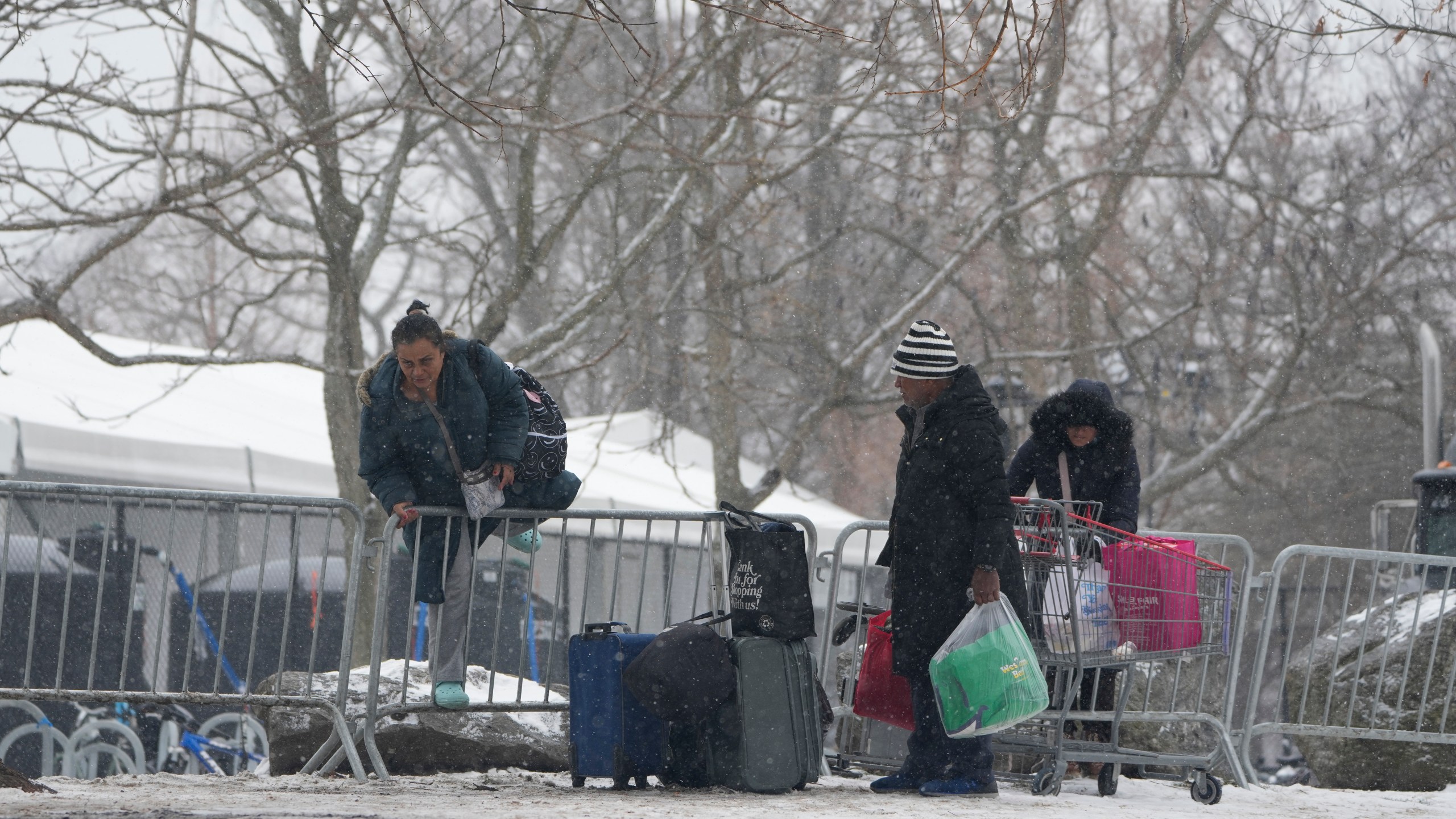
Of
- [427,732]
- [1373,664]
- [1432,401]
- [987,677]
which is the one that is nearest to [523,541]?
[427,732]

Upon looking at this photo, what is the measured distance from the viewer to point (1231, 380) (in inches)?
802

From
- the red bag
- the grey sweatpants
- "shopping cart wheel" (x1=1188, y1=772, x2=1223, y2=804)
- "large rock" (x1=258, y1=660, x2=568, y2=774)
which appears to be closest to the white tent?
"large rock" (x1=258, y1=660, x2=568, y2=774)

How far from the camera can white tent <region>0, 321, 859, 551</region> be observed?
11.5 meters

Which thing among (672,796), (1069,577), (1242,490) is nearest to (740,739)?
(672,796)

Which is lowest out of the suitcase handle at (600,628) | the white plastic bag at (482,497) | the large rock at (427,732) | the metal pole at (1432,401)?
the large rock at (427,732)

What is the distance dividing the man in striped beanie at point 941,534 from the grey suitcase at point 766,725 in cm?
37

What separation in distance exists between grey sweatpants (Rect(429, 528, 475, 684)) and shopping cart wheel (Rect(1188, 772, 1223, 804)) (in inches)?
119

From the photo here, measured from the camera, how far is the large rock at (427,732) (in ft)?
20.5

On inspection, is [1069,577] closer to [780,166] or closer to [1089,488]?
[1089,488]

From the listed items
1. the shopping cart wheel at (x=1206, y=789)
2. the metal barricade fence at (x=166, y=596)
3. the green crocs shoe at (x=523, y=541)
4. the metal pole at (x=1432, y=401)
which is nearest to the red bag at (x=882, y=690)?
the shopping cart wheel at (x=1206, y=789)

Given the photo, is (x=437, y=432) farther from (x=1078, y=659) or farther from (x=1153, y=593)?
(x=1153, y=593)

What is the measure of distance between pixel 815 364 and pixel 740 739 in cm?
946

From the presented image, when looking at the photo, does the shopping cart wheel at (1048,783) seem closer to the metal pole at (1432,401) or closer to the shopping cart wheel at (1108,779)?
the shopping cart wheel at (1108,779)

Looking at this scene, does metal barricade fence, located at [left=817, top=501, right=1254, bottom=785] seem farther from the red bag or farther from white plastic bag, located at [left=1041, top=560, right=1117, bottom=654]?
the red bag
